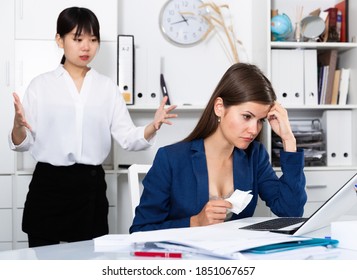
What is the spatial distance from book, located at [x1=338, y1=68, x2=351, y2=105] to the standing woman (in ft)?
4.79

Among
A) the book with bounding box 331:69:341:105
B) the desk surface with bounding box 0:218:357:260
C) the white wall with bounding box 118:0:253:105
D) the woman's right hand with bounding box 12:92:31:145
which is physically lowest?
the desk surface with bounding box 0:218:357:260

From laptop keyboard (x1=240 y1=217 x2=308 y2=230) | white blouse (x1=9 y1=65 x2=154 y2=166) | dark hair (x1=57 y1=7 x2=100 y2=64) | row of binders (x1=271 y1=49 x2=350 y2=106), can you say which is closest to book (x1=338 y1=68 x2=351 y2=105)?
row of binders (x1=271 y1=49 x2=350 y2=106)

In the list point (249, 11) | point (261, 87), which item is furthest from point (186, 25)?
point (261, 87)

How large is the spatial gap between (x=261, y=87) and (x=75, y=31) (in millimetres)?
1213

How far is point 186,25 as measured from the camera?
3779 mm

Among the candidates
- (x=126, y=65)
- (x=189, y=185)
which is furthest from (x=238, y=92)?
(x=126, y=65)

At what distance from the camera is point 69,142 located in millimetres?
2789

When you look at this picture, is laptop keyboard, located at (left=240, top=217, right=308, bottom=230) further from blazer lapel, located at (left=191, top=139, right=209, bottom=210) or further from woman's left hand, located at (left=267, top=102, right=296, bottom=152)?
woman's left hand, located at (left=267, top=102, right=296, bottom=152)

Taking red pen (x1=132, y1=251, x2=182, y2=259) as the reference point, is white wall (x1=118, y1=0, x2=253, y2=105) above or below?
above

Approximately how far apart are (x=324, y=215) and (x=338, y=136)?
7.84 ft

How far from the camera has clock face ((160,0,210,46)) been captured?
3.76 meters

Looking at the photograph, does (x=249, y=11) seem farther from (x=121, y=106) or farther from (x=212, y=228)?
(x=212, y=228)

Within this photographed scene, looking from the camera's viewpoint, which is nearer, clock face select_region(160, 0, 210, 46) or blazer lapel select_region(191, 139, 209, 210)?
blazer lapel select_region(191, 139, 209, 210)

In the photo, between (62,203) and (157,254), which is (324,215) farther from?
(62,203)
